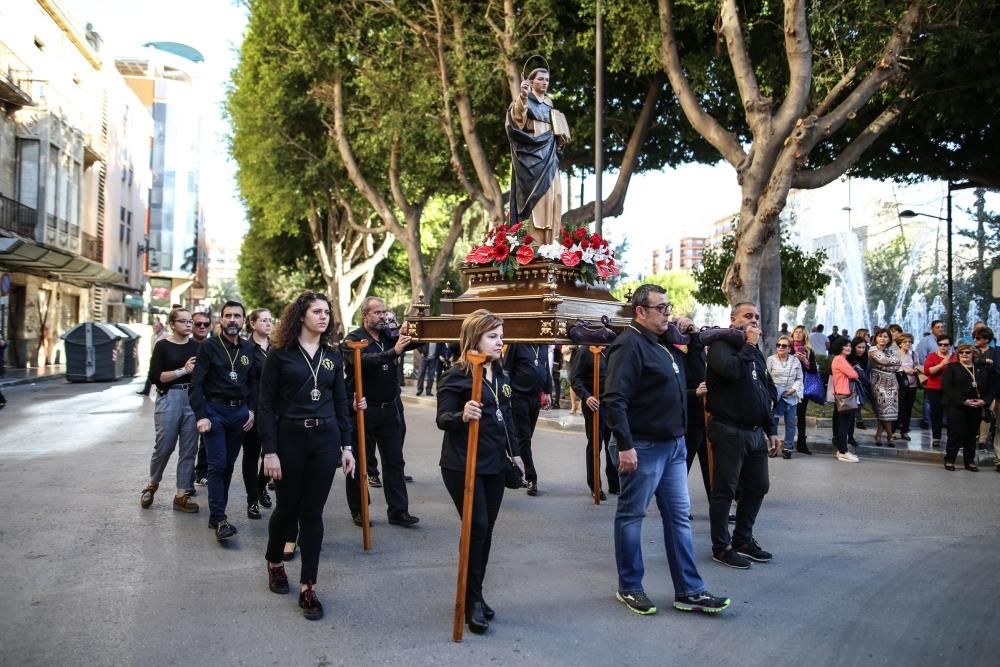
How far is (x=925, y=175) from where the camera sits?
21406mm

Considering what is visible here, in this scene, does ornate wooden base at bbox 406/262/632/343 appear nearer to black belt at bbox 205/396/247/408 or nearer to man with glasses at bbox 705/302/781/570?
man with glasses at bbox 705/302/781/570

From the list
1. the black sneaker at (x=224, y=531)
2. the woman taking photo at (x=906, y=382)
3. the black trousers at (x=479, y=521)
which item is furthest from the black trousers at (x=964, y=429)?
the black sneaker at (x=224, y=531)

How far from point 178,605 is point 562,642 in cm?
229

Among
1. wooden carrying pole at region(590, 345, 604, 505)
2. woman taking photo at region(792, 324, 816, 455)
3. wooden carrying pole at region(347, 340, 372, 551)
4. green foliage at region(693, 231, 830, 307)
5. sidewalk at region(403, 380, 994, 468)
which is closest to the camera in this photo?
wooden carrying pole at region(347, 340, 372, 551)

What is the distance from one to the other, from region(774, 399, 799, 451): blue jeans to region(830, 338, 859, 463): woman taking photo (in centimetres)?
59

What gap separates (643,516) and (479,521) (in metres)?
1.05

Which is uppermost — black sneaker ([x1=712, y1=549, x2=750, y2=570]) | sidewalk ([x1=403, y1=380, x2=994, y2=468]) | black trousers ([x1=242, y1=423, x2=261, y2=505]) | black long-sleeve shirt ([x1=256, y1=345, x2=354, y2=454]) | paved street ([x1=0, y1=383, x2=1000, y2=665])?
black long-sleeve shirt ([x1=256, y1=345, x2=354, y2=454])

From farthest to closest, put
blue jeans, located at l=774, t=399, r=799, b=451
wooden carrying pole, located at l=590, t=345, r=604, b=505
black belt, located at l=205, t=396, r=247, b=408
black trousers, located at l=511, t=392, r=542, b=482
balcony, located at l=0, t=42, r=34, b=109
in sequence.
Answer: balcony, located at l=0, t=42, r=34, b=109 → blue jeans, located at l=774, t=399, r=799, b=451 → black trousers, located at l=511, t=392, r=542, b=482 → wooden carrying pole, located at l=590, t=345, r=604, b=505 → black belt, located at l=205, t=396, r=247, b=408

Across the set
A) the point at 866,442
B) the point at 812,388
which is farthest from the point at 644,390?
the point at 866,442

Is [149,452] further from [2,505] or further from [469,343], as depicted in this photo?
[469,343]

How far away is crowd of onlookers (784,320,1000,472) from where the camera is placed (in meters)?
10.9

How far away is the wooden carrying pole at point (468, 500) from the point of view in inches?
176

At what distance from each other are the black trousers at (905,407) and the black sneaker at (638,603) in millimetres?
10445

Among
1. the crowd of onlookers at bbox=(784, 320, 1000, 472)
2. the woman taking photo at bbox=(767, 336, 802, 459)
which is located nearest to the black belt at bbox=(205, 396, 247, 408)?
the woman taking photo at bbox=(767, 336, 802, 459)
